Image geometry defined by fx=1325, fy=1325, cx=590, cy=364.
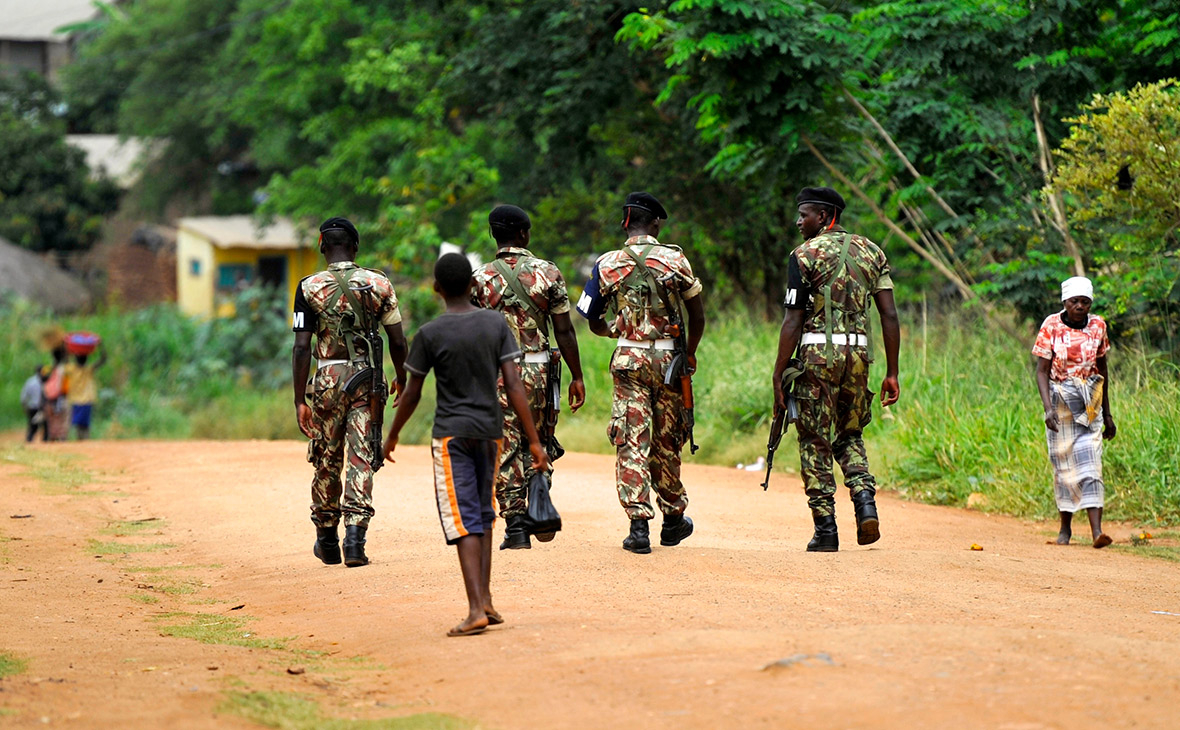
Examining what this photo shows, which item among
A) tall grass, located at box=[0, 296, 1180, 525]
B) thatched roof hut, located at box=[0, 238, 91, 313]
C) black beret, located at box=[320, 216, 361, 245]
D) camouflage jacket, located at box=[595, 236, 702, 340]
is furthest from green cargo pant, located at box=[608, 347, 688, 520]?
thatched roof hut, located at box=[0, 238, 91, 313]

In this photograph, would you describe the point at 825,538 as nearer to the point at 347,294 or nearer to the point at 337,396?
the point at 337,396

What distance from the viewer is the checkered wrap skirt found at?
8719mm

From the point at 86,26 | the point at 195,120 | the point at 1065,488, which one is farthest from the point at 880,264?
the point at 86,26

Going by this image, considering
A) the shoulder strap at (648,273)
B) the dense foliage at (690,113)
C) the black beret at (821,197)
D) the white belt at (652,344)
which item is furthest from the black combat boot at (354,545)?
the dense foliage at (690,113)

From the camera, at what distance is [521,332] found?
7.60 m

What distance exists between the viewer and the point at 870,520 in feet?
24.7

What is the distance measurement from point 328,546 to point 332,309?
4.78 ft

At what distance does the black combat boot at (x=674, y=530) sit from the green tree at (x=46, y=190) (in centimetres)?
3164

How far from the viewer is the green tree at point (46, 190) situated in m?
35.1

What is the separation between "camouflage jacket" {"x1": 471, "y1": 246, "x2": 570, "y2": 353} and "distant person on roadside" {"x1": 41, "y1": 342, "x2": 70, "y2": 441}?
14051mm

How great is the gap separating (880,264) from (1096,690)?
3.58 metres

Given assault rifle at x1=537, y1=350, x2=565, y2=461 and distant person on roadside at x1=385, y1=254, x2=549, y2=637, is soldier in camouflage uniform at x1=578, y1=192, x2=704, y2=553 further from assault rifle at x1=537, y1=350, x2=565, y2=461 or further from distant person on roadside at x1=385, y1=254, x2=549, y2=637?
distant person on roadside at x1=385, y1=254, x2=549, y2=637

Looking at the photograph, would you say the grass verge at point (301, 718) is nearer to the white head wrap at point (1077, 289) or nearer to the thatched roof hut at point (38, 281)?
the white head wrap at point (1077, 289)

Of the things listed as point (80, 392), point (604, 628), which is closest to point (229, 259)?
point (80, 392)
